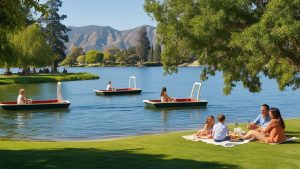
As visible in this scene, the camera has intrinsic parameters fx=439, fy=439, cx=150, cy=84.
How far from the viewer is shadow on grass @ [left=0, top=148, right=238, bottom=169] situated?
11.4m

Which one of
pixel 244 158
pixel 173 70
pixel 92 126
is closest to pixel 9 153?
pixel 244 158

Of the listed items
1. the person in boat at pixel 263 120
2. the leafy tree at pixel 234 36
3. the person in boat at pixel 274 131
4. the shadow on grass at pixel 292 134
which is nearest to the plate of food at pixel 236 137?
the person in boat at pixel 263 120

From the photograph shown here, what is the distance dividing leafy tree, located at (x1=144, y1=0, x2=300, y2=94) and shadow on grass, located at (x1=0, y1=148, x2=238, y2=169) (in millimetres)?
4836

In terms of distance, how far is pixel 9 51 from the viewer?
35.9ft

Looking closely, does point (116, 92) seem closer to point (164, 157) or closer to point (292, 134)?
point (292, 134)

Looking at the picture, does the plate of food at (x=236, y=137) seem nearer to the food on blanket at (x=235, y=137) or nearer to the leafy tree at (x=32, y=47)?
the food on blanket at (x=235, y=137)

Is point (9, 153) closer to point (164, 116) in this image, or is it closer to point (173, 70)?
point (173, 70)

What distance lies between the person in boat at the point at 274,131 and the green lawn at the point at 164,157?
349 mm

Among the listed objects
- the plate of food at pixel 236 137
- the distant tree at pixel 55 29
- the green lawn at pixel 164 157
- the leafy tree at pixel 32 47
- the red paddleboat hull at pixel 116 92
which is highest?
the distant tree at pixel 55 29

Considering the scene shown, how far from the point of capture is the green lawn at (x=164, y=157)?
1159 centimetres

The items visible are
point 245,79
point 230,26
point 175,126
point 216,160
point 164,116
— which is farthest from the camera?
point 164,116

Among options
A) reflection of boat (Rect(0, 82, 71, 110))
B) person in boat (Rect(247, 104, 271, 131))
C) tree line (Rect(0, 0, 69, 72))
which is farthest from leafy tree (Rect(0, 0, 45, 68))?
reflection of boat (Rect(0, 82, 71, 110))

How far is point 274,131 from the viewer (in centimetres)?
1530

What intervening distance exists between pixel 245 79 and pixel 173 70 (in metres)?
3.17
